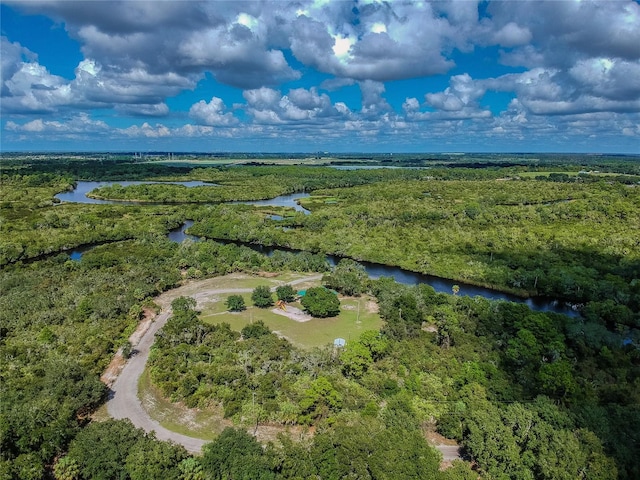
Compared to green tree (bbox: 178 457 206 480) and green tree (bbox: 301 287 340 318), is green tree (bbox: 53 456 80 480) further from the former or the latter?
green tree (bbox: 301 287 340 318)

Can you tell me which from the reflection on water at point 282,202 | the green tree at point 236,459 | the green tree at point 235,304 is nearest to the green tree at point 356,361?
the green tree at point 236,459

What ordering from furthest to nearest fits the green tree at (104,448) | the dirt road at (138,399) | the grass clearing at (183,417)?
the grass clearing at (183,417)
the dirt road at (138,399)
the green tree at (104,448)

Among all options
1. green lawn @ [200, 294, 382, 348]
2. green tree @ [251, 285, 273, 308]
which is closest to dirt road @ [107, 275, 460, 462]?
green lawn @ [200, 294, 382, 348]

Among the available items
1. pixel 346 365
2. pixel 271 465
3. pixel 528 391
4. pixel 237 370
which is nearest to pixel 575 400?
pixel 528 391

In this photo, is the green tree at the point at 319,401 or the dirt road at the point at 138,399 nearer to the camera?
the dirt road at the point at 138,399

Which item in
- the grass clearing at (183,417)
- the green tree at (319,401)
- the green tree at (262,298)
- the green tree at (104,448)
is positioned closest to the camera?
the green tree at (104,448)

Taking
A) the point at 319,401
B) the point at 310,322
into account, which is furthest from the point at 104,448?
the point at 310,322

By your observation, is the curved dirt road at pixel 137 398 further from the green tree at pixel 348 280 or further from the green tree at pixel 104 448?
the green tree at pixel 348 280
